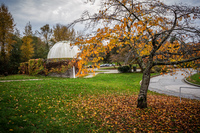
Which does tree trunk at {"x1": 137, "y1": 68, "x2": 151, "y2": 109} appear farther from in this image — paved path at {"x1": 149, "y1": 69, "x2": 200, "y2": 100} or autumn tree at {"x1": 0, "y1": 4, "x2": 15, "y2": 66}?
autumn tree at {"x1": 0, "y1": 4, "x2": 15, "y2": 66}

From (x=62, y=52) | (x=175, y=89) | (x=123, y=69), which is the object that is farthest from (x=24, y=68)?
(x=175, y=89)

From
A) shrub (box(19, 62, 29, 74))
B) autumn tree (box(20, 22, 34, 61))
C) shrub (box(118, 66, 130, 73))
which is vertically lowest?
shrub (box(118, 66, 130, 73))

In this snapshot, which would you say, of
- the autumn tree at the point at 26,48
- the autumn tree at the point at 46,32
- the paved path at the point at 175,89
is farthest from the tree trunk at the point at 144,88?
the autumn tree at the point at 46,32

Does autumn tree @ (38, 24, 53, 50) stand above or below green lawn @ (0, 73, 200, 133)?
above

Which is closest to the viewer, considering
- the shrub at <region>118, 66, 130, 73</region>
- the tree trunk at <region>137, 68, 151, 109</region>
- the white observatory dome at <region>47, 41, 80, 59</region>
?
the tree trunk at <region>137, 68, 151, 109</region>

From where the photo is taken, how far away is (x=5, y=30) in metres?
20.4

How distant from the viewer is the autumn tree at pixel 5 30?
65.4 feet

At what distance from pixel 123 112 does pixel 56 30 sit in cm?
3885

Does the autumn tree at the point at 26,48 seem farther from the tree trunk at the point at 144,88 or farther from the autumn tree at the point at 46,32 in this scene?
the tree trunk at the point at 144,88

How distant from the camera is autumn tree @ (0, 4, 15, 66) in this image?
19.9m

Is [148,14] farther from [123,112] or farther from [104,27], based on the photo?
[123,112]

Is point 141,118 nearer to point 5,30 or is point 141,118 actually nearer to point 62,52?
point 62,52

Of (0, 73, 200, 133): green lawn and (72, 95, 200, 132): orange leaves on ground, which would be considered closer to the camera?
(0, 73, 200, 133): green lawn

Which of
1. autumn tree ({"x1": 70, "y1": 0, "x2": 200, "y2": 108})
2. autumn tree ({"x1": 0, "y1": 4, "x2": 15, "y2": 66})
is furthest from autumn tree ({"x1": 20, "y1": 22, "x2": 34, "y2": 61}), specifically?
autumn tree ({"x1": 70, "y1": 0, "x2": 200, "y2": 108})
